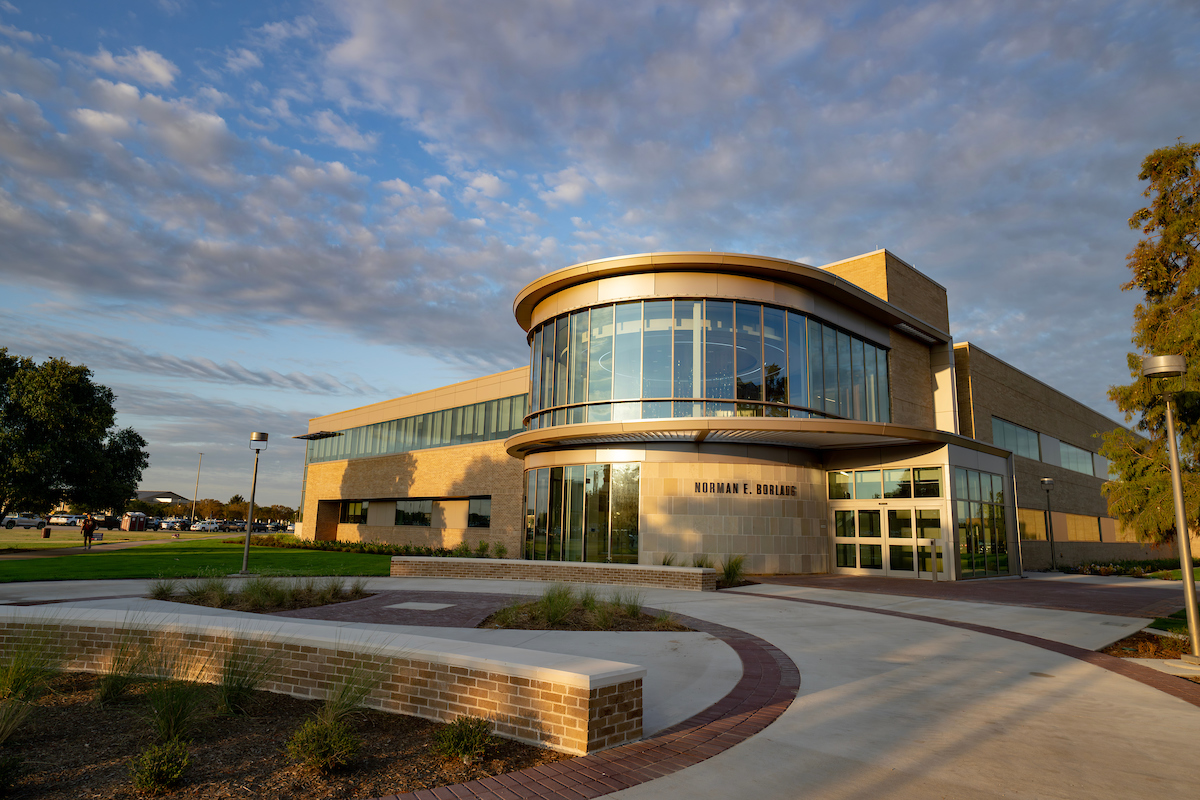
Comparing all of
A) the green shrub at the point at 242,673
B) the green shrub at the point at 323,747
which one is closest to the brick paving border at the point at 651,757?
the green shrub at the point at 323,747

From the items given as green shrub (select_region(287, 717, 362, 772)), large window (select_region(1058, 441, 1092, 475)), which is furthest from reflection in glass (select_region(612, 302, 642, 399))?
large window (select_region(1058, 441, 1092, 475))

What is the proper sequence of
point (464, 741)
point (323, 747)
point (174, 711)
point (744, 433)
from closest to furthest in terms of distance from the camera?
A: point (323, 747), point (464, 741), point (174, 711), point (744, 433)

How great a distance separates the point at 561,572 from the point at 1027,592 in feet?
46.1

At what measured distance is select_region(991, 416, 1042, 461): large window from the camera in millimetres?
32594

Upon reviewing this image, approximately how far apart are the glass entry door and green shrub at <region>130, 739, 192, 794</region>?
78.4 ft

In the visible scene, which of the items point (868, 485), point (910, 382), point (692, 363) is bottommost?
point (868, 485)

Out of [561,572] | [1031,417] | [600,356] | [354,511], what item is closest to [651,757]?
[561,572]

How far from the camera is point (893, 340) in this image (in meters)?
29.5

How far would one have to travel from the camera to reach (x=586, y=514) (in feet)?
81.1

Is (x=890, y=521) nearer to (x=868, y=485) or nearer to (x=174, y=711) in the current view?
(x=868, y=485)

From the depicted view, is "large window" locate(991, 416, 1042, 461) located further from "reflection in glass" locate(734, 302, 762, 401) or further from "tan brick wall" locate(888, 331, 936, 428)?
"reflection in glass" locate(734, 302, 762, 401)

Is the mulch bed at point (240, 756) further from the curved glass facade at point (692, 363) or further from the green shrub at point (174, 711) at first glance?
the curved glass facade at point (692, 363)

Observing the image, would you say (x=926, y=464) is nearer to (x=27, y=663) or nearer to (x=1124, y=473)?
(x=1124, y=473)

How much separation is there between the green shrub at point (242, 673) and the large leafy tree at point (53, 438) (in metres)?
35.8
